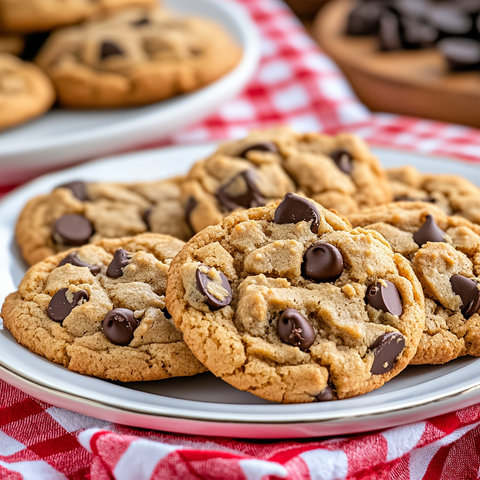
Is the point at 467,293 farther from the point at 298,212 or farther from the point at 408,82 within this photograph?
the point at 408,82

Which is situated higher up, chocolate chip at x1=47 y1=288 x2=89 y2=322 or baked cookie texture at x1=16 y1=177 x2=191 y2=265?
chocolate chip at x1=47 y1=288 x2=89 y2=322

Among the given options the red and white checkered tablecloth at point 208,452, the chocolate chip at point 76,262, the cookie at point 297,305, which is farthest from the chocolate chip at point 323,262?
the chocolate chip at point 76,262

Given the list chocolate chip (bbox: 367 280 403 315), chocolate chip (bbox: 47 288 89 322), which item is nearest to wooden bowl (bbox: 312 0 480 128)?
chocolate chip (bbox: 367 280 403 315)

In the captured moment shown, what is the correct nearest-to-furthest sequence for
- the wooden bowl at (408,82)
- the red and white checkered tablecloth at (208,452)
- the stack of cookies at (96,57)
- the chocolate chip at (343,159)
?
the red and white checkered tablecloth at (208,452)
the chocolate chip at (343,159)
the stack of cookies at (96,57)
the wooden bowl at (408,82)

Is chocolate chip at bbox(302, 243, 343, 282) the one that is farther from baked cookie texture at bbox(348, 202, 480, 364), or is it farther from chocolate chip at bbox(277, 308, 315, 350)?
baked cookie texture at bbox(348, 202, 480, 364)

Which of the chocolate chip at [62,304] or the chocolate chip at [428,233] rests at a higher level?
the chocolate chip at [428,233]

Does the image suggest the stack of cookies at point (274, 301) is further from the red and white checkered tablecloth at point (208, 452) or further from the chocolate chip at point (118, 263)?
the red and white checkered tablecloth at point (208, 452)

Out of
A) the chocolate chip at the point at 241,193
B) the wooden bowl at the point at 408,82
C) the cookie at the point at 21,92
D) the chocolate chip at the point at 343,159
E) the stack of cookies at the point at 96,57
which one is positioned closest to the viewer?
the chocolate chip at the point at 241,193
